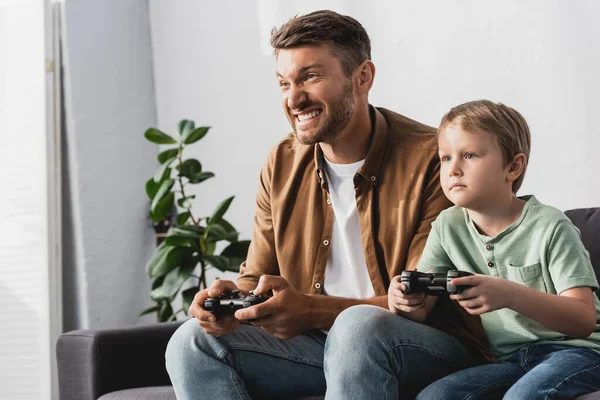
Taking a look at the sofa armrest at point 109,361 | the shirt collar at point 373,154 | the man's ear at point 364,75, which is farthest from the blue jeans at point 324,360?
the man's ear at point 364,75

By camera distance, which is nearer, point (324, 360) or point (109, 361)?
point (324, 360)

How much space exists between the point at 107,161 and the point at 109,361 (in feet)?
4.83

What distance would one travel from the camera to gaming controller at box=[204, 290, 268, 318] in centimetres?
146

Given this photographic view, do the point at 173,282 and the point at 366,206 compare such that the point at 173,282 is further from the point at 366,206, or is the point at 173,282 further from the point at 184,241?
the point at 366,206

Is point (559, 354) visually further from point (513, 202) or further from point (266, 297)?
point (266, 297)

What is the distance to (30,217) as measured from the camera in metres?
→ 3.05

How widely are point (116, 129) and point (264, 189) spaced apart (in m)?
1.63

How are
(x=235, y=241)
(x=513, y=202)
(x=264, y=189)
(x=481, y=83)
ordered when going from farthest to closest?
(x=235, y=241) < (x=481, y=83) < (x=264, y=189) < (x=513, y=202)

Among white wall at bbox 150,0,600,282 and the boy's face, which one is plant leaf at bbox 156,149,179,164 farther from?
the boy's face

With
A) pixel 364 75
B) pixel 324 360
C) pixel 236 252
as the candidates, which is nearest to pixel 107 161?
pixel 236 252

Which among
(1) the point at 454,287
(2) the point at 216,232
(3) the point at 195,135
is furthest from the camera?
(3) the point at 195,135

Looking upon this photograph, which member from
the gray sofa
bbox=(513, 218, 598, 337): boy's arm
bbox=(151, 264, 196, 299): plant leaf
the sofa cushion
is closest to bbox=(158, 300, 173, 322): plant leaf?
bbox=(151, 264, 196, 299): plant leaf

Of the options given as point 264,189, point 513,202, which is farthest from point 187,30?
point 513,202

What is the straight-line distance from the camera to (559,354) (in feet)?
4.21
